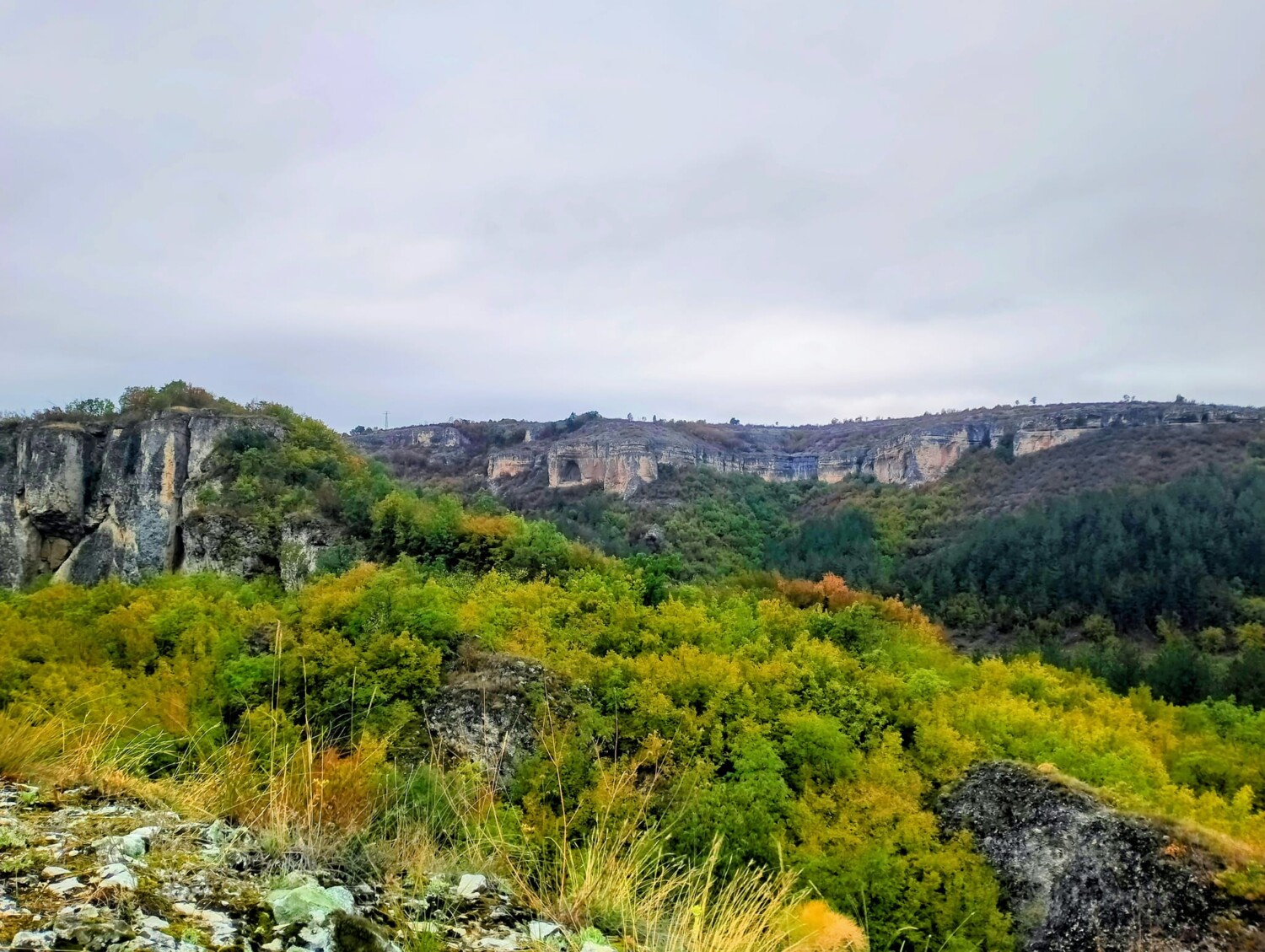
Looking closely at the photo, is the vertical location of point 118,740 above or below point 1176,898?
above

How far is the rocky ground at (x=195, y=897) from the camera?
2.34 metres

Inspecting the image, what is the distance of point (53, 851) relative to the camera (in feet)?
9.12

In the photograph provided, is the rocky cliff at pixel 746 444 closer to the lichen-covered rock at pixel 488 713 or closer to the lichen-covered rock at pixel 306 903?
the lichen-covered rock at pixel 488 713

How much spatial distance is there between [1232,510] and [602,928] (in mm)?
52300

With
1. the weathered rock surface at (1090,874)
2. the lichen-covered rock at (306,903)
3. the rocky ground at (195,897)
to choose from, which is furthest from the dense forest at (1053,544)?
the lichen-covered rock at (306,903)

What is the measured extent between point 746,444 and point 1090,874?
94.5 metres

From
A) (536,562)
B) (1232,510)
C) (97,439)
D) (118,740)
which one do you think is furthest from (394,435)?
(118,740)

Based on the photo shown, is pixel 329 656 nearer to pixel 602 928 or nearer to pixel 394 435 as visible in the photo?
pixel 602 928

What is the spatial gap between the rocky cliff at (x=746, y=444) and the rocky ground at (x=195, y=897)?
69.7 meters

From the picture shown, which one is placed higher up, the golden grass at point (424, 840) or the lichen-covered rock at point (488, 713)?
the golden grass at point (424, 840)

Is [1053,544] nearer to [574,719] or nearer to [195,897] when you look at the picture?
[574,719]

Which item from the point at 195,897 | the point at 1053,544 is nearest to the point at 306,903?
the point at 195,897

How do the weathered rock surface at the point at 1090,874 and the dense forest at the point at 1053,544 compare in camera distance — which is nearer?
the weathered rock surface at the point at 1090,874

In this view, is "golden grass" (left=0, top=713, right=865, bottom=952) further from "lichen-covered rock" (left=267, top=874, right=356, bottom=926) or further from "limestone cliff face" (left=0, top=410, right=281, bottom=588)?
"limestone cliff face" (left=0, top=410, right=281, bottom=588)
